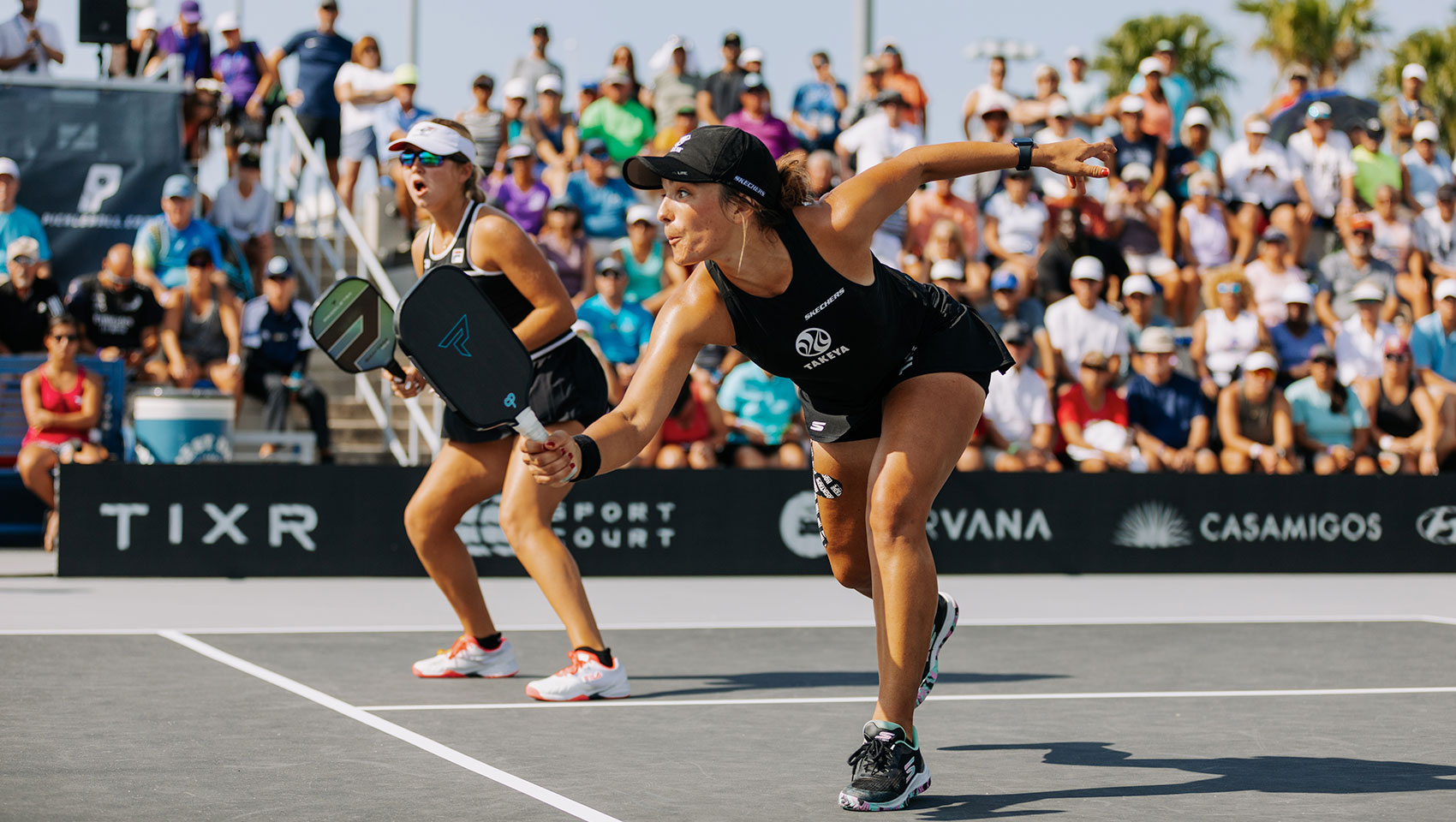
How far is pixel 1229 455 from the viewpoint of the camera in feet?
44.8

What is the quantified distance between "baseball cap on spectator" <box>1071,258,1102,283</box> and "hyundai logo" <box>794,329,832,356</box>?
377 inches

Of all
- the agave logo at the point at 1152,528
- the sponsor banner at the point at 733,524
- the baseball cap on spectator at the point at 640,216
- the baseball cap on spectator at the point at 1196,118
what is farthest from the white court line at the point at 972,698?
the baseball cap on spectator at the point at 1196,118

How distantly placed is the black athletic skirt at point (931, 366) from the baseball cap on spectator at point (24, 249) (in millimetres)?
9188

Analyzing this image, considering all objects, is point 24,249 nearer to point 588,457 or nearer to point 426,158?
point 426,158

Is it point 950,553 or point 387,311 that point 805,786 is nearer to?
point 387,311

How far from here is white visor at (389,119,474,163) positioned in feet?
22.1

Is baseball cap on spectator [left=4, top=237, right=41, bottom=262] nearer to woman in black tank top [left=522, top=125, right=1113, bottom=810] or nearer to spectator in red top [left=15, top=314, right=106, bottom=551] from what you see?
spectator in red top [left=15, top=314, right=106, bottom=551]

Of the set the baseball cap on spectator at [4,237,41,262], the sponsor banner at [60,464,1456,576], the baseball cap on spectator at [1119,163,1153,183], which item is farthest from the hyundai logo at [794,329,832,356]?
the baseball cap on spectator at [1119,163,1153,183]

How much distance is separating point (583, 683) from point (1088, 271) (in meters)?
8.48

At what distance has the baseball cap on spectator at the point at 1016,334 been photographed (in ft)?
44.1

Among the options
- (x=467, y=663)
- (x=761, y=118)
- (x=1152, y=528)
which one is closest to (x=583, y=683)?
(x=467, y=663)

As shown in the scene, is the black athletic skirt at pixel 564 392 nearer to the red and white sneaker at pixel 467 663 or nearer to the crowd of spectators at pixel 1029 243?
the red and white sneaker at pixel 467 663

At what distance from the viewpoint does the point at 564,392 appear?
686 centimetres

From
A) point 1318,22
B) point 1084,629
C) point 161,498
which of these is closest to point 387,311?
point 1084,629
